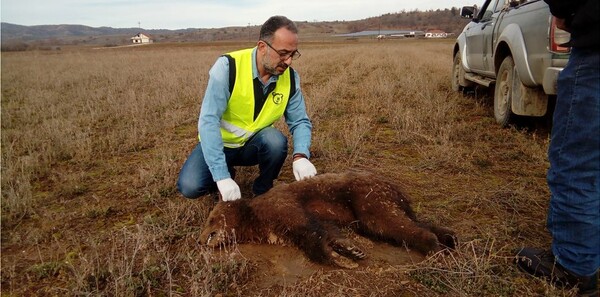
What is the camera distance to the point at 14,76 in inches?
668

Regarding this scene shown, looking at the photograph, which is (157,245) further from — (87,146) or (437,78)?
(437,78)

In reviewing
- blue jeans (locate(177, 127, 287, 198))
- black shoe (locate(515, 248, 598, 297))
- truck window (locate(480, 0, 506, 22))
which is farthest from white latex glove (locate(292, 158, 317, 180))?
truck window (locate(480, 0, 506, 22))

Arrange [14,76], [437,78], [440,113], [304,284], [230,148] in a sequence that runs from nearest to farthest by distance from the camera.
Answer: [304,284], [230,148], [440,113], [437,78], [14,76]

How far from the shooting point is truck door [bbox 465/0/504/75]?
6852 mm

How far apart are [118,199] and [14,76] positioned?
16740 mm

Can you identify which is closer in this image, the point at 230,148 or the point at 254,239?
the point at 254,239

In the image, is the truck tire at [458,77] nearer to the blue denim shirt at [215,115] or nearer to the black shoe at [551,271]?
the blue denim shirt at [215,115]

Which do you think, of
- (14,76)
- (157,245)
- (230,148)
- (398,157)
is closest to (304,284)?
(157,245)

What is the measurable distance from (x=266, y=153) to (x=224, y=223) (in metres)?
1.04

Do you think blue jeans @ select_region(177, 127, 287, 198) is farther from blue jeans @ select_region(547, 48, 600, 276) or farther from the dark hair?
blue jeans @ select_region(547, 48, 600, 276)

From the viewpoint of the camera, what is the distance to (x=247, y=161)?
13.7 ft

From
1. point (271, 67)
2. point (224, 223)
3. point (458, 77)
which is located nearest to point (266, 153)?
point (271, 67)

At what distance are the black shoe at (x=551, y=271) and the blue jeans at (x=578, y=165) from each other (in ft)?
0.18

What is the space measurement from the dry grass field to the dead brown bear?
0.11 metres
